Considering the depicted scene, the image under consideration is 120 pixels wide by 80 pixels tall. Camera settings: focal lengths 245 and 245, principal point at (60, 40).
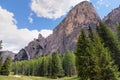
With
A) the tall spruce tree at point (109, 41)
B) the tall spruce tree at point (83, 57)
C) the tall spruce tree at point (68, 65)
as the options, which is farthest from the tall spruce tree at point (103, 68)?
the tall spruce tree at point (68, 65)

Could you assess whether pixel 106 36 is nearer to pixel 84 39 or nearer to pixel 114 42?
pixel 114 42

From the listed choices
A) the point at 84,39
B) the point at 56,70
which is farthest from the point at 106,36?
the point at 56,70

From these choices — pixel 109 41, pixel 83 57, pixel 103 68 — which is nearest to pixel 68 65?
pixel 109 41

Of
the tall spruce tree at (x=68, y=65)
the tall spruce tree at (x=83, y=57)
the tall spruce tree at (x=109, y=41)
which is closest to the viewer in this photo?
the tall spruce tree at (x=83, y=57)

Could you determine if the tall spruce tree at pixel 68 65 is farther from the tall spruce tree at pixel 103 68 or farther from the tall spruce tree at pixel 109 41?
the tall spruce tree at pixel 103 68

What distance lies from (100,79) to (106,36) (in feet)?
58.8

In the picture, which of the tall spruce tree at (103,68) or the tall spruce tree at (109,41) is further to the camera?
the tall spruce tree at (109,41)

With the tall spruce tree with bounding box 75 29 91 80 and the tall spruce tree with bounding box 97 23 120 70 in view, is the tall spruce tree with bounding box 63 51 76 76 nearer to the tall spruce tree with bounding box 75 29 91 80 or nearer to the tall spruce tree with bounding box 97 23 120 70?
the tall spruce tree with bounding box 97 23 120 70

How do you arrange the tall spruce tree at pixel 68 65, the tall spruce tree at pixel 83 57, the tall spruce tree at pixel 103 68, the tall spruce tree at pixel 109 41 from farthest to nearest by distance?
the tall spruce tree at pixel 68 65, the tall spruce tree at pixel 109 41, the tall spruce tree at pixel 83 57, the tall spruce tree at pixel 103 68

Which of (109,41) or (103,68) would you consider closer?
(103,68)

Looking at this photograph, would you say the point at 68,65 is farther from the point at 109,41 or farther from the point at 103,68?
the point at 103,68

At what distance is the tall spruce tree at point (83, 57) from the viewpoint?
160 feet

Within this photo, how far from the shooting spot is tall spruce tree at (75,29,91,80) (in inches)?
1924

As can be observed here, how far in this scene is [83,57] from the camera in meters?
49.6
